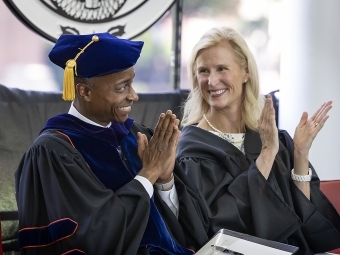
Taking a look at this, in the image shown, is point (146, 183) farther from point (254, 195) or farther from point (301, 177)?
point (301, 177)

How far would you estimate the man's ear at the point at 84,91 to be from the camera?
2.30m

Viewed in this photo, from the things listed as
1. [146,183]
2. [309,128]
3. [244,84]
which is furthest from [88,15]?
[146,183]

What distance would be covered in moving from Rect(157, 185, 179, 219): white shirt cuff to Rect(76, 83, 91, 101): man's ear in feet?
1.54

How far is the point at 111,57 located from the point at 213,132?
0.87m

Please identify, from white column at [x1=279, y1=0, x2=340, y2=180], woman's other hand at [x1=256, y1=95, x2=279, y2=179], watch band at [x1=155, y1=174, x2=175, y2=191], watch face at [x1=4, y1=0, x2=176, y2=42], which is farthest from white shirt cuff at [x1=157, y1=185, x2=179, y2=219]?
white column at [x1=279, y1=0, x2=340, y2=180]

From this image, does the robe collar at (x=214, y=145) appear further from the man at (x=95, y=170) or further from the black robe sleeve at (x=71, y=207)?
the black robe sleeve at (x=71, y=207)

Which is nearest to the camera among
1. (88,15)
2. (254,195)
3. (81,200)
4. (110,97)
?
(81,200)

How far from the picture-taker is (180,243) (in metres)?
2.54

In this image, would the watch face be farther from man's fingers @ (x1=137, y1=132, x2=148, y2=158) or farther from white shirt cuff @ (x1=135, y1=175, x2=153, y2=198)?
white shirt cuff @ (x1=135, y1=175, x2=153, y2=198)

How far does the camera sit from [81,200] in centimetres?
218

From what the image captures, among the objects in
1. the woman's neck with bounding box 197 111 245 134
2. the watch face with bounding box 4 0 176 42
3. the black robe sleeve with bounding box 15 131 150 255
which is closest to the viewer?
the black robe sleeve with bounding box 15 131 150 255

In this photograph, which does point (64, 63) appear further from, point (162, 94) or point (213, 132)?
point (162, 94)

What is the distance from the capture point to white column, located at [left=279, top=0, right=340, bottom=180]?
4.11m

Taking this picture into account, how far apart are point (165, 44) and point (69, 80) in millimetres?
2282
